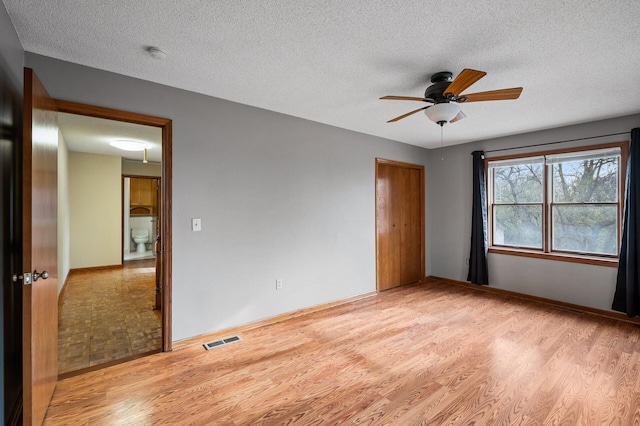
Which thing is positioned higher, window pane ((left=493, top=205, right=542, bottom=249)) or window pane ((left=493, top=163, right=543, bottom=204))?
window pane ((left=493, top=163, right=543, bottom=204))

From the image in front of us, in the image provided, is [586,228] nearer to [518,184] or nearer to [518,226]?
[518,226]

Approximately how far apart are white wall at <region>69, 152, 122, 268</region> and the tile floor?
0.70 metres

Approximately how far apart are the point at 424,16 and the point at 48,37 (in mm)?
2456

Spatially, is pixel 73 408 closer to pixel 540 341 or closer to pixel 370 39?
pixel 370 39

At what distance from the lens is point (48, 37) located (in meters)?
2.06

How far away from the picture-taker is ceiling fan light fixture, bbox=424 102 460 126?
246 cm

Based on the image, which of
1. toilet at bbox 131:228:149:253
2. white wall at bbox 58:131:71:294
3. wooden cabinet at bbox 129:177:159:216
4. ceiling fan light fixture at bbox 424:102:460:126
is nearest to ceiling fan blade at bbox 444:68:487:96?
ceiling fan light fixture at bbox 424:102:460:126

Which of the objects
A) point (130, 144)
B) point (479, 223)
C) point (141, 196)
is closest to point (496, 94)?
point (479, 223)

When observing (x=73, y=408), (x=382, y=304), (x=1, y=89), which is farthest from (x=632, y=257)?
(x=1, y=89)

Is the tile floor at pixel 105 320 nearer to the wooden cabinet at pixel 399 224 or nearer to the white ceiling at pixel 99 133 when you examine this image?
the white ceiling at pixel 99 133

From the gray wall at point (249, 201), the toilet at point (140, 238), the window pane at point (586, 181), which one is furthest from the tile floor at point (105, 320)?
the window pane at point (586, 181)

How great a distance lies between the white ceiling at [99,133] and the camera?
159 inches

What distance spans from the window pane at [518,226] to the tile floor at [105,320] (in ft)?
16.2

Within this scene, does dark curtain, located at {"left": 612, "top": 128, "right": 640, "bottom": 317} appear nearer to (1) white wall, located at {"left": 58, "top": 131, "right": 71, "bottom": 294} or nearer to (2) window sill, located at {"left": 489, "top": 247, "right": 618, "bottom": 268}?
(2) window sill, located at {"left": 489, "top": 247, "right": 618, "bottom": 268}
